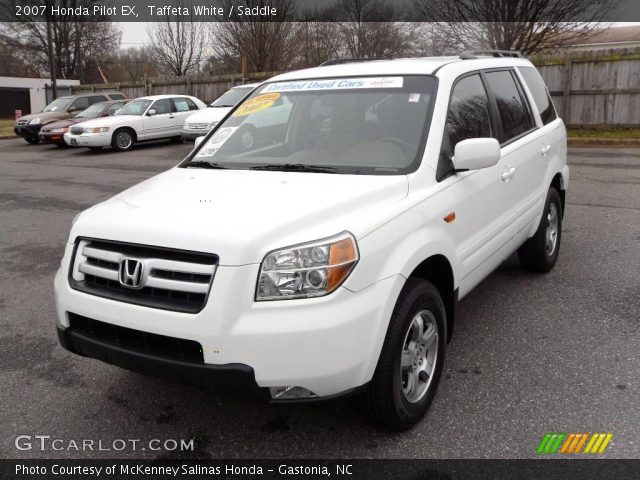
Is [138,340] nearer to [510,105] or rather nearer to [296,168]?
[296,168]

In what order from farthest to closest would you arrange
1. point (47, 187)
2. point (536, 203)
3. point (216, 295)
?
point (47, 187) < point (536, 203) < point (216, 295)

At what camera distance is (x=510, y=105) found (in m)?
4.41

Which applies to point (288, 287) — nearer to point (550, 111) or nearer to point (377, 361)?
point (377, 361)

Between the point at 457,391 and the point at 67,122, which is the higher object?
the point at 67,122

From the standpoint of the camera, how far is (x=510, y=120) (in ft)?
14.1

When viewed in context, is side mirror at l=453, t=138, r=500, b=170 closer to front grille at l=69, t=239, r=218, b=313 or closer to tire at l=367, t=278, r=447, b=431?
tire at l=367, t=278, r=447, b=431

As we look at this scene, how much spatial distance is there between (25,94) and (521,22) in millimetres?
32463

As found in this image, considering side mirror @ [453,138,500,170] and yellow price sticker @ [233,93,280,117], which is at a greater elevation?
yellow price sticker @ [233,93,280,117]

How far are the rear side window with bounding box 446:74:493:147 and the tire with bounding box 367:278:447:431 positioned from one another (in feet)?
3.43

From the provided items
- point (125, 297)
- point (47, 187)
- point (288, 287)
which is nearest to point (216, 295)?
point (288, 287)

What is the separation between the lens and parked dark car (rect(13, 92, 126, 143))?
19.5 metres

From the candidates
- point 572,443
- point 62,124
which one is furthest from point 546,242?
point 62,124

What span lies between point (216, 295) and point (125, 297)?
51 centimetres

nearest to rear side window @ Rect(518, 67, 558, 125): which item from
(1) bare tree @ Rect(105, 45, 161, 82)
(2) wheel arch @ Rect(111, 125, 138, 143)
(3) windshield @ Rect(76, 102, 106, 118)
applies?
(2) wheel arch @ Rect(111, 125, 138, 143)
